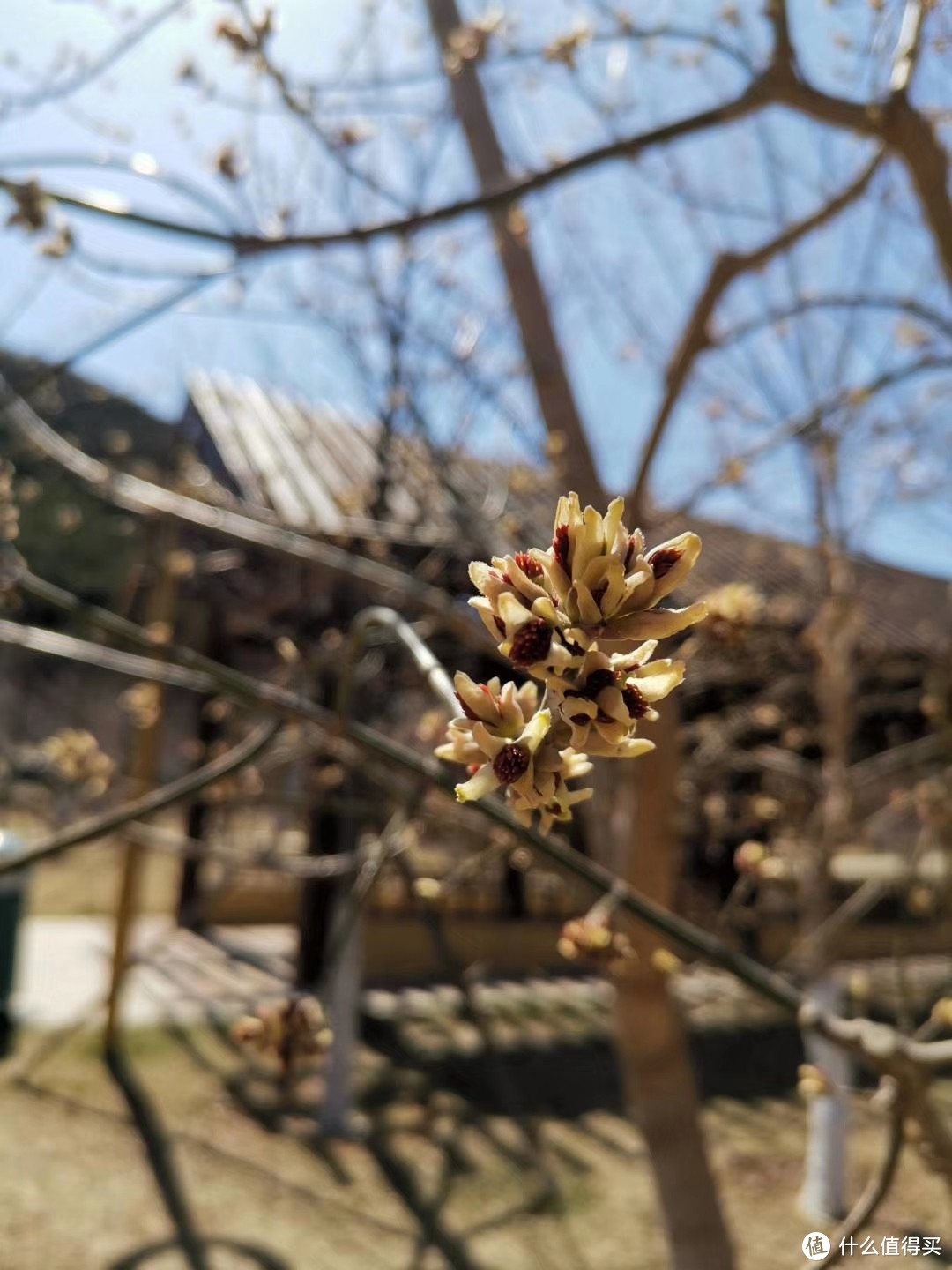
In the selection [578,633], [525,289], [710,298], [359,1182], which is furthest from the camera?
[359,1182]

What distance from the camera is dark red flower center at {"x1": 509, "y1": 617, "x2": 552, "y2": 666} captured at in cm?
56

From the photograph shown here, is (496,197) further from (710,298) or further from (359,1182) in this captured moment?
(359,1182)

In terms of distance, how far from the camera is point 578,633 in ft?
1.86

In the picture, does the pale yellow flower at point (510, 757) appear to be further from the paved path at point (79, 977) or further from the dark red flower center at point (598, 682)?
the paved path at point (79, 977)

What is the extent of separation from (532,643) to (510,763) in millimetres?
80

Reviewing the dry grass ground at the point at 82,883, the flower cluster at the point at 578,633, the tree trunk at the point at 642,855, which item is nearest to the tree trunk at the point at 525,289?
the tree trunk at the point at 642,855

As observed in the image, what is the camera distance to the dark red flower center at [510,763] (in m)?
0.59

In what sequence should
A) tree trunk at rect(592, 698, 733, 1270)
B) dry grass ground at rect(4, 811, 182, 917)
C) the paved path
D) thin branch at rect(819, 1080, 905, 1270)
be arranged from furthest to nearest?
dry grass ground at rect(4, 811, 182, 917) < the paved path < tree trunk at rect(592, 698, 733, 1270) < thin branch at rect(819, 1080, 905, 1270)

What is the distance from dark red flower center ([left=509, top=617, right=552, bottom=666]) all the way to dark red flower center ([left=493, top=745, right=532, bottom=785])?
0.06 metres

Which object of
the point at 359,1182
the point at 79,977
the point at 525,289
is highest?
the point at 525,289

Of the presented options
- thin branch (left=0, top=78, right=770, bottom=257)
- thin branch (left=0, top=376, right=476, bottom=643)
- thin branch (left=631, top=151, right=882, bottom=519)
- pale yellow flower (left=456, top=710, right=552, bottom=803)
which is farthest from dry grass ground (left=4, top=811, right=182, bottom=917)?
pale yellow flower (left=456, top=710, right=552, bottom=803)

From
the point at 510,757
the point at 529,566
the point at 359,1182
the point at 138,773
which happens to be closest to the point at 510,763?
the point at 510,757

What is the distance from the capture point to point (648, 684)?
591 mm

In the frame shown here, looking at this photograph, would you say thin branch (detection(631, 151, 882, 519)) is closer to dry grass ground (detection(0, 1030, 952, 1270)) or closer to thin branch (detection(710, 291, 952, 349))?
thin branch (detection(710, 291, 952, 349))
